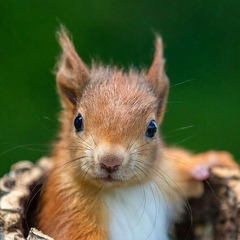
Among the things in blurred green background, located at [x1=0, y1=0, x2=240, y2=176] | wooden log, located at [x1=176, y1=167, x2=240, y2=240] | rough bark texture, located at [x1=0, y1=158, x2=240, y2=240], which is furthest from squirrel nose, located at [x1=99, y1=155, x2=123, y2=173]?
blurred green background, located at [x1=0, y1=0, x2=240, y2=176]

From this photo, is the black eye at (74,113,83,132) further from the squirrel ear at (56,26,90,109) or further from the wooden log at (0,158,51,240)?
the wooden log at (0,158,51,240)

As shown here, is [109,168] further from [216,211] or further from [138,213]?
[216,211]

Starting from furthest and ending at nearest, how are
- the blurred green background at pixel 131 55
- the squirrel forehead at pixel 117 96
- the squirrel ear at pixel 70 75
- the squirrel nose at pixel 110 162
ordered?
the blurred green background at pixel 131 55 < the squirrel ear at pixel 70 75 < the squirrel forehead at pixel 117 96 < the squirrel nose at pixel 110 162

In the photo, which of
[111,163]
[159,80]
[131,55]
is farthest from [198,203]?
[131,55]

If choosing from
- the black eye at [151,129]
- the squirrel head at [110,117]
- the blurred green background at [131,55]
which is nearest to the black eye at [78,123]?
the squirrel head at [110,117]

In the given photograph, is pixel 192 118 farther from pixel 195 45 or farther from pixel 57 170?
pixel 57 170

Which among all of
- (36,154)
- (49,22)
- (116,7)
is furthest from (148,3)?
(36,154)

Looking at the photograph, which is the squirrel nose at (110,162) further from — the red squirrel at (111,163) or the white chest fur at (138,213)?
the white chest fur at (138,213)
